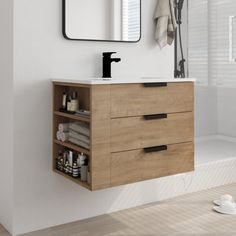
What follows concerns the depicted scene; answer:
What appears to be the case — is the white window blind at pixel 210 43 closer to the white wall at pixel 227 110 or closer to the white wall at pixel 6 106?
the white wall at pixel 227 110

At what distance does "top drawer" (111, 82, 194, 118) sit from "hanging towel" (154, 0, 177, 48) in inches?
20.4

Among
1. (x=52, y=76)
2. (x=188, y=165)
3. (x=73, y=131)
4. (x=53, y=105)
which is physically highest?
(x=52, y=76)

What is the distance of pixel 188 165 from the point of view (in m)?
2.39

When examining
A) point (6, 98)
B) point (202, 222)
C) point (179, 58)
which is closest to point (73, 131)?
point (6, 98)

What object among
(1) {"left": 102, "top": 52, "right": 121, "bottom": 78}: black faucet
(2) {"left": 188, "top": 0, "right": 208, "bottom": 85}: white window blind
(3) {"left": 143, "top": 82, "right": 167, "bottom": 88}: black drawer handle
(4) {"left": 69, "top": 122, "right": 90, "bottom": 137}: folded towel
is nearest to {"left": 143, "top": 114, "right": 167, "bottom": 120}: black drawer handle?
(3) {"left": 143, "top": 82, "right": 167, "bottom": 88}: black drawer handle

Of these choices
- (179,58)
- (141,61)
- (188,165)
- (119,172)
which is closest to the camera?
(119,172)

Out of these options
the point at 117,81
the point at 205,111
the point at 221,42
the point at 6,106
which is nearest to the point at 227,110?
the point at 205,111

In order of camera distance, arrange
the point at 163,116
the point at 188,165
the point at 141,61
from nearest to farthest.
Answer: the point at 163,116
the point at 188,165
the point at 141,61

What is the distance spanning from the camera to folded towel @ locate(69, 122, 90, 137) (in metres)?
2.07

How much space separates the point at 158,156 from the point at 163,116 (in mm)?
231

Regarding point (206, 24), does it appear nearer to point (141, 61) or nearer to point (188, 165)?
point (141, 61)

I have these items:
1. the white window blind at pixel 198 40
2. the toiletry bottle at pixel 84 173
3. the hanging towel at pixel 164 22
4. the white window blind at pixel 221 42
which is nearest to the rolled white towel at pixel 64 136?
the toiletry bottle at pixel 84 173

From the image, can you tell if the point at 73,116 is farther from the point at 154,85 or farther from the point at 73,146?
the point at 154,85

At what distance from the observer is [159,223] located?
7.91ft
